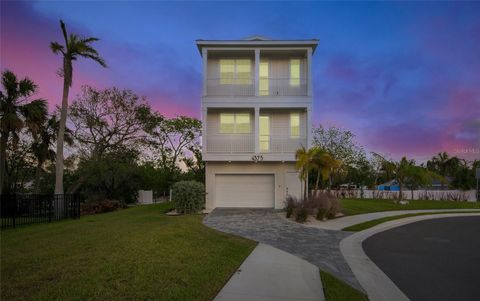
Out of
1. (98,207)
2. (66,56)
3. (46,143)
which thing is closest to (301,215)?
(98,207)

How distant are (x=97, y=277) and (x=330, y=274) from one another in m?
4.54

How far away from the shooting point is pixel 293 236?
1050 cm

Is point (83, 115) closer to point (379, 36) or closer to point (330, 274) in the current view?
point (379, 36)

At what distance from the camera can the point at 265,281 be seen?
5.51 m

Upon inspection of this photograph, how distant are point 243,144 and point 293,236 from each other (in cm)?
867

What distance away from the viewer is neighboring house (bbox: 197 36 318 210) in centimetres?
1820

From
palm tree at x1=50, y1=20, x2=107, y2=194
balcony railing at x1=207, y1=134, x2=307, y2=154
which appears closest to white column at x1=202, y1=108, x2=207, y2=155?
balcony railing at x1=207, y1=134, x2=307, y2=154

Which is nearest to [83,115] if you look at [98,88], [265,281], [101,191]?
[98,88]

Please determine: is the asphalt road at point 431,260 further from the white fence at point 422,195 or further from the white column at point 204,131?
the white fence at point 422,195

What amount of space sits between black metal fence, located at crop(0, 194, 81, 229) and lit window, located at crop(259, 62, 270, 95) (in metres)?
12.7

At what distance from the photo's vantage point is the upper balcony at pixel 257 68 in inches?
721

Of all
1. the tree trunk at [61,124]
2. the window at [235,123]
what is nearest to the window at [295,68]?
the window at [235,123]

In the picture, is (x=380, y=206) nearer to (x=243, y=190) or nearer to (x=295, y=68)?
(x=243, y=190)

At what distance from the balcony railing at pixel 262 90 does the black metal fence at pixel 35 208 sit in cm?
1024
